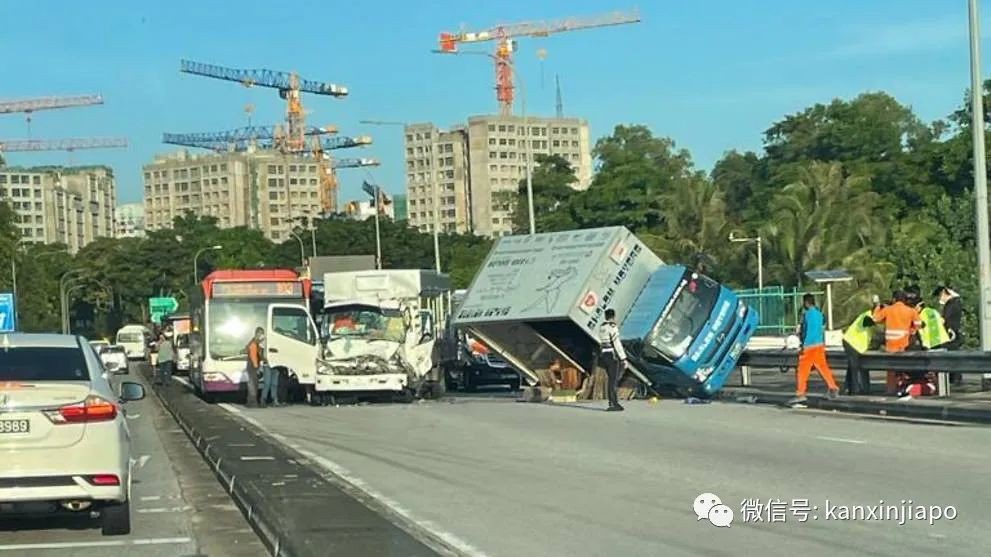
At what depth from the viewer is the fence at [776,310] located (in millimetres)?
42844

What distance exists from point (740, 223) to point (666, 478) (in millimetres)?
67727

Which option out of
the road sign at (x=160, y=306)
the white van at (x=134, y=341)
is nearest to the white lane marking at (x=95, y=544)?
the white van at (x=134, y=341)

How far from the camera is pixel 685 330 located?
2522cm

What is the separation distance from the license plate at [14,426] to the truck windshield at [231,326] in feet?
77.9

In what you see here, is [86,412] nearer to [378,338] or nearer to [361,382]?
[361,382]

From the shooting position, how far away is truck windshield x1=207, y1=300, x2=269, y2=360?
33906 millimetres

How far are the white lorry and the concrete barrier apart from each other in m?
10.1

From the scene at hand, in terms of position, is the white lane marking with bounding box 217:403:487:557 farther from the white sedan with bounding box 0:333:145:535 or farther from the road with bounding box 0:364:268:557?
the white sedan with bounding box 0:333:145:535

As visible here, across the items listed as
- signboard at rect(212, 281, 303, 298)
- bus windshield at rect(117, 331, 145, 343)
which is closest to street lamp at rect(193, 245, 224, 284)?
bus windshield at rect(117, 331, 145, 343)

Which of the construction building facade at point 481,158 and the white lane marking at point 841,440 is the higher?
the construction building facade at point 481,158

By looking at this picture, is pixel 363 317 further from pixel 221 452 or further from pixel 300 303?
pixel 221 452

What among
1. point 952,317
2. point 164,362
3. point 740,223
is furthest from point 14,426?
point 740,223

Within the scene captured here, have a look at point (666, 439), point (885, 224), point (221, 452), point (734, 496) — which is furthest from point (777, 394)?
point (885, 224)

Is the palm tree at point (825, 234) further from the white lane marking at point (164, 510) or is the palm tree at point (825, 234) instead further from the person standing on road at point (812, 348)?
the white lane marking at point (164, 510)
